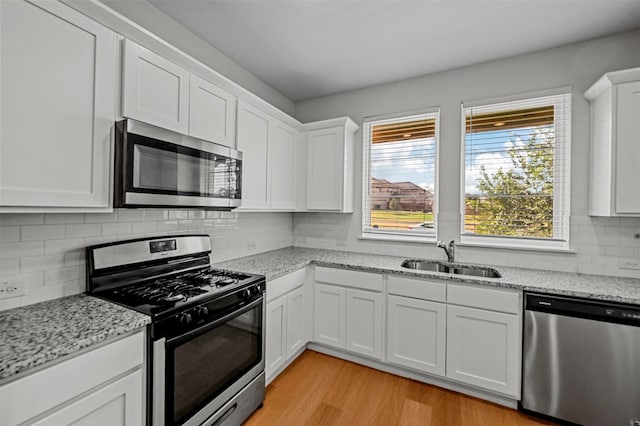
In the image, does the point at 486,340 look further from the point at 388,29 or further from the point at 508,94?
the point at 388,29

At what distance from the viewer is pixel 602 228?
230 centimetres

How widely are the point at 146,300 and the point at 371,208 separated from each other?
240cm

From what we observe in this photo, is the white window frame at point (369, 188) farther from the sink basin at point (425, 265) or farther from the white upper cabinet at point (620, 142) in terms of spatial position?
the white upper cabinet at point (620, 142)

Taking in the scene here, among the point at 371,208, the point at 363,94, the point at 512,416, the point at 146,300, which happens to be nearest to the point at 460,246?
the point at 371,208

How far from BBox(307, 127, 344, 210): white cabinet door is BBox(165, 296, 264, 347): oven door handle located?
4.75ft

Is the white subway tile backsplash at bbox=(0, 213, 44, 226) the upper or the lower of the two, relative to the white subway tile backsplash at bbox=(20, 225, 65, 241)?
upper

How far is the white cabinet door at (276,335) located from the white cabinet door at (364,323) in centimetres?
59

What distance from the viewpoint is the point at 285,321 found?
240 centimetres

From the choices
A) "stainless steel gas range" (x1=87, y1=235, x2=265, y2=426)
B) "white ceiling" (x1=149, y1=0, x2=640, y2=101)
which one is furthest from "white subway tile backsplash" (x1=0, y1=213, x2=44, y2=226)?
"white ceiling" (x1=149, y1=0, x2=640, y2=101)

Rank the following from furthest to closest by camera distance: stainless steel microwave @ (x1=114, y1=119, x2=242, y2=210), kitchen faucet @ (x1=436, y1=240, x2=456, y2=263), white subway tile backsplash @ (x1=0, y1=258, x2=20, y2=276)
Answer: kitchen faucet @ (x1=436, y1=240, x2=456, y2=263) → stainless steel microwave @ (x1=114, y1=119, x2=242, y2=210) → white subway tile backsplash @ (x1=0, y1=258, x2=20, y2=276)

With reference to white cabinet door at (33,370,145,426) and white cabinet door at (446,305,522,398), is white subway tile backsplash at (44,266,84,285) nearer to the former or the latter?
white cabinet door at (33,370,145,426)

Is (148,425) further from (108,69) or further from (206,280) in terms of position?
(108,69)

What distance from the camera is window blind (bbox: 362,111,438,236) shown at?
3.01m

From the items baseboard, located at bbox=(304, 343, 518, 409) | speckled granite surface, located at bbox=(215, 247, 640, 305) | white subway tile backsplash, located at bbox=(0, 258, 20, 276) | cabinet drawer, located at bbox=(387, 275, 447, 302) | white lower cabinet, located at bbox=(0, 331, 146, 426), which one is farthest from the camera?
cabinet drawer, located at bbox=(387, 275, 447, 302)
